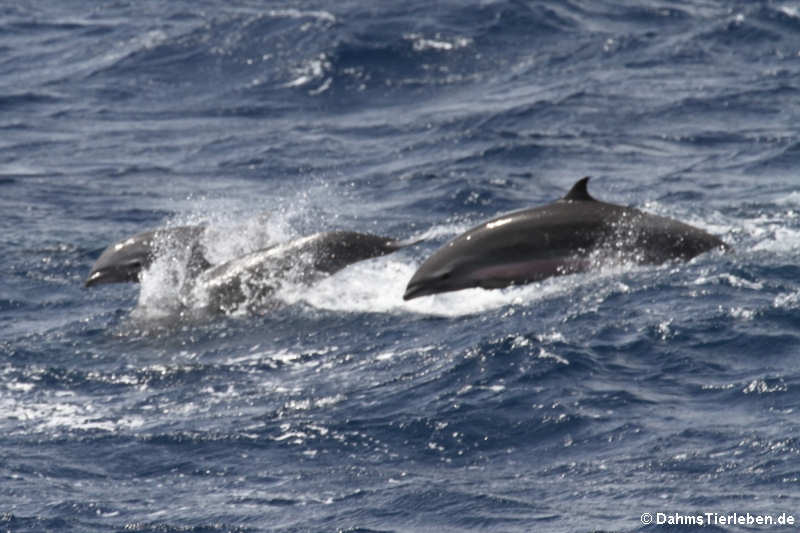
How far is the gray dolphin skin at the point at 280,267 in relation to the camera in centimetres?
1620

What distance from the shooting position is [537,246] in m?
14.7

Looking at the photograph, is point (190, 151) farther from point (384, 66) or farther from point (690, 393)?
point (690, 393)

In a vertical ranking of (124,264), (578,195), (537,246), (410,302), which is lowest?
(410,302)

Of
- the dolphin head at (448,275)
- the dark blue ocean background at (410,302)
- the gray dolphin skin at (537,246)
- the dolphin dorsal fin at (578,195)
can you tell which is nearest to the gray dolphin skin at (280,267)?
the dark blue ocean background at (410,302)

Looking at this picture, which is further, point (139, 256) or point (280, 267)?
point (139, 256)

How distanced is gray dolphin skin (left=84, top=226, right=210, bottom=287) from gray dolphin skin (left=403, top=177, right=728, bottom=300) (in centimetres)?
330

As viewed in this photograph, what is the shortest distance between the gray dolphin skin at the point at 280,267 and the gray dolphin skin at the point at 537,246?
131 cm

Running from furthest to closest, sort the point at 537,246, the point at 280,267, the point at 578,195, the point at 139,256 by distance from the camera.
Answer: the point at 139,256, the point at 280,267, the point at 578,195, the point at 537,246

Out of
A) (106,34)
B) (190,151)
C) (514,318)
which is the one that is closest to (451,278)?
(514,318)

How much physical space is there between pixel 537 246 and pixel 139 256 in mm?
4764

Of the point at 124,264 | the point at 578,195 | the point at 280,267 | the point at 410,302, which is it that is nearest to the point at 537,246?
the point at 578,195

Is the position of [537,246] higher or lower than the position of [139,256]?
higher

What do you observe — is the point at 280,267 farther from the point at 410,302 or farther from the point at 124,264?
the point at 124,264

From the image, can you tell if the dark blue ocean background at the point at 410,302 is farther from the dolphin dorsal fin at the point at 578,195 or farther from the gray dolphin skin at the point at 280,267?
the dolphin dorsal fin at the point at 578,195
